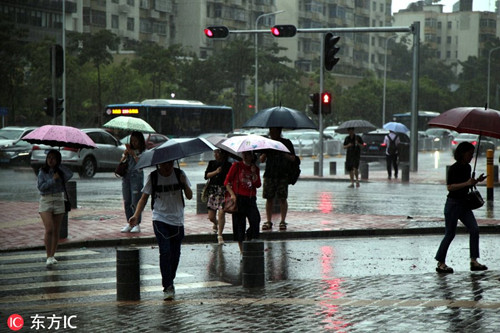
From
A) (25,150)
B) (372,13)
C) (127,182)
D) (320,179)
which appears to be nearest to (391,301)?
(127,182)

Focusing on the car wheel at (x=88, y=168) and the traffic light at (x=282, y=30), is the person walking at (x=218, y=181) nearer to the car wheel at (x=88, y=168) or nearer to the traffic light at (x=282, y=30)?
the traffic light at (x=282, y=30)

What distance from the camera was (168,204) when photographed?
9.45 metres

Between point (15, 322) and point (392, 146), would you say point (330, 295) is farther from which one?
point (392, 146)

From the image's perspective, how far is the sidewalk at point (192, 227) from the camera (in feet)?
46.0

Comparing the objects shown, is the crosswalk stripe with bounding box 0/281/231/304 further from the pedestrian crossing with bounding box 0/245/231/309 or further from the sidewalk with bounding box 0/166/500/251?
the sidewalk with bounding box 0/166/500/251

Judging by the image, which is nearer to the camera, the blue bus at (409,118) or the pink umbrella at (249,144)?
the pink umbrella at (249,144)

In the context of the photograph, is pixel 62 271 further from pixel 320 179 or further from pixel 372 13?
pixel 372 13

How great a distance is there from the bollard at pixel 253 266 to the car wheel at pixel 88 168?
21.6 metres

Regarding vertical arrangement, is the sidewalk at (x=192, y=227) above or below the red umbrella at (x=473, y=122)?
below

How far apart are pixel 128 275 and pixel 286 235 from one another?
597cm

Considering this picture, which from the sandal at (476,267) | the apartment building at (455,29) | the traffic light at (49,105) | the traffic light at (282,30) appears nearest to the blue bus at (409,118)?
the traffic light at (282,30)

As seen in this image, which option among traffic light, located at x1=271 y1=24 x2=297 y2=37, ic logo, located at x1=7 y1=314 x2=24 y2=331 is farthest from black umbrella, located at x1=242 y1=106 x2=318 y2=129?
traffic light, located at x1=271 y1=24 x2=297 y2=37

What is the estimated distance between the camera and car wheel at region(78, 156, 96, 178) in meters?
30.8

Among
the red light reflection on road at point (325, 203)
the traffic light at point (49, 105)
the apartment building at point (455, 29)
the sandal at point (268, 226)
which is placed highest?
the apartment building at point (455, 29)
